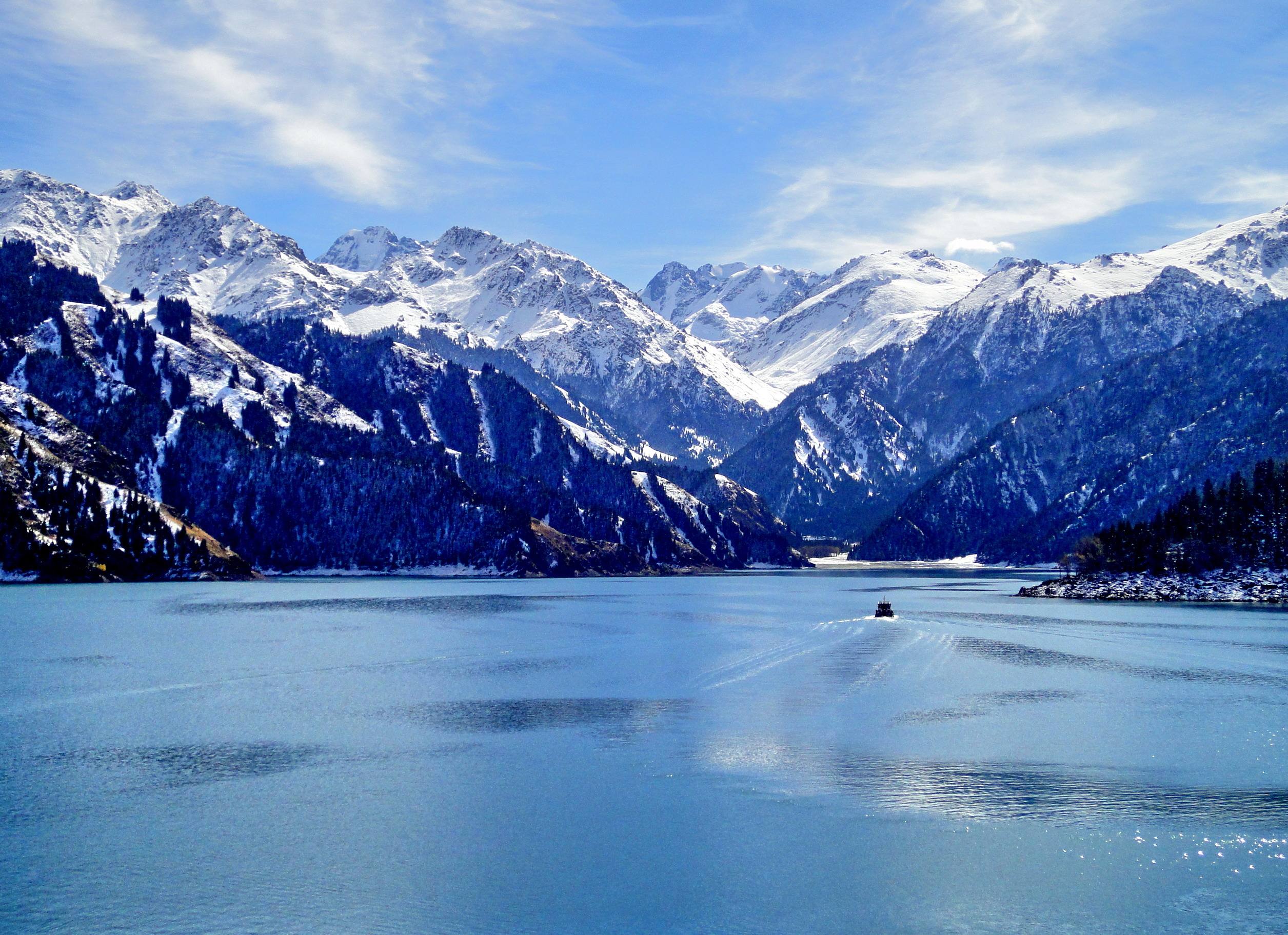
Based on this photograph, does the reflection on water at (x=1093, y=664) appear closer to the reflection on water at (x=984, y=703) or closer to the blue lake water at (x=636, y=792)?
the blue lake water at (x=636, y=792)

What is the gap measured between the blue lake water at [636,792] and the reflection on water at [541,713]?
44 centimetres

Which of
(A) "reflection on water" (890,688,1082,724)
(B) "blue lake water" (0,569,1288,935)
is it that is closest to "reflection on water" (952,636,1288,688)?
(B) "blue lake water" (0,569,1288,935)

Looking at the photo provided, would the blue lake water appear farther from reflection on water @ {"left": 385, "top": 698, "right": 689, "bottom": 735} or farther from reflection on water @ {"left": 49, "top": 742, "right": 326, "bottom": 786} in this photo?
reflection on water @ {"left": 385, "top": 698, "right": 689, "bottom": 735}

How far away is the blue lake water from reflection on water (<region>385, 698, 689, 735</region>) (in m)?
0.44

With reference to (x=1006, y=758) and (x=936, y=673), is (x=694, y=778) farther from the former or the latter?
(x=936, y=673)

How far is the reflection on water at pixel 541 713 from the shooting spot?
73375mm

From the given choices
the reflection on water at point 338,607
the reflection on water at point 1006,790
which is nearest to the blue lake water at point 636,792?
the reflection on water at point 1006,790

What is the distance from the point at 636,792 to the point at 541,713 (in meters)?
24.3

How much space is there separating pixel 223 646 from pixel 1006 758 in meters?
83.2

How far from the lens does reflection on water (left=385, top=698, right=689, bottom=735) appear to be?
241 feet

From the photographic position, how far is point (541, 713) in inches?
3100

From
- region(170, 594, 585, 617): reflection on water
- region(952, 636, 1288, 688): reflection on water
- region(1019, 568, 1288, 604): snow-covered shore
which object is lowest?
region(170, 594, 585, 617): reflection on water


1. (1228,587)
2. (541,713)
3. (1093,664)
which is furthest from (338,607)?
(1228,587)

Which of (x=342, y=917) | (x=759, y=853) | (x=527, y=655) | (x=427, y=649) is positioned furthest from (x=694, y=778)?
(x=427, y=649)
